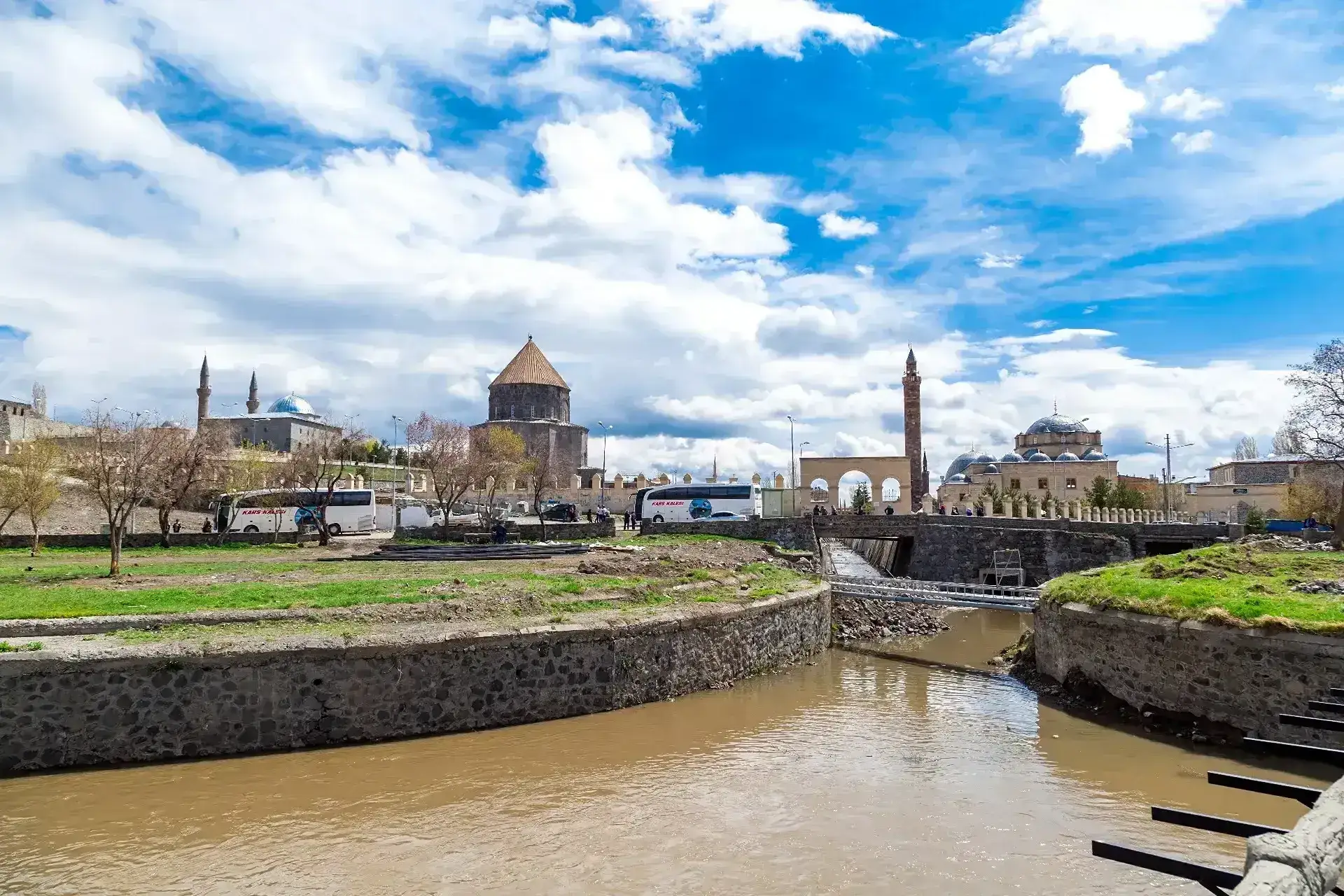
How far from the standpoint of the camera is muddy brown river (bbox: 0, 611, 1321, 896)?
7.11m

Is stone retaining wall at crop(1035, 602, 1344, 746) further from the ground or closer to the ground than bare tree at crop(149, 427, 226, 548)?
closer to the ground

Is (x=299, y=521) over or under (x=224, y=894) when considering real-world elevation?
over

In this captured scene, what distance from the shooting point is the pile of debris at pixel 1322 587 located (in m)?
13.0

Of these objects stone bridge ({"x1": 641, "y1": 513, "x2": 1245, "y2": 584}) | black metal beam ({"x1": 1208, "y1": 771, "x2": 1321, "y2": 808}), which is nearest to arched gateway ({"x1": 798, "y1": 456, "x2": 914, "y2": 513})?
stone bridge ({"x1": 641, "y1": 513, "x2": 1245, "y2": 584})

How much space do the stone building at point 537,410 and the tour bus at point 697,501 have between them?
22.3m

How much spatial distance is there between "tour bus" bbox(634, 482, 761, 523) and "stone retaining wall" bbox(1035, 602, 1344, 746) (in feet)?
89.0

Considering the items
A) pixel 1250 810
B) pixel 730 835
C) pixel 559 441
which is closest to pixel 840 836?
pixel 730 835

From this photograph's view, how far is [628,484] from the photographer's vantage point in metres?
63.4

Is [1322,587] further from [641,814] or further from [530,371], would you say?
[530,371]

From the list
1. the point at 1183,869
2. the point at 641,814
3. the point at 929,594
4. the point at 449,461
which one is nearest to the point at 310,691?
the point at 641,814

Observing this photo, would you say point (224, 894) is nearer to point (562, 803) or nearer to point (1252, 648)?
point (562, 803)

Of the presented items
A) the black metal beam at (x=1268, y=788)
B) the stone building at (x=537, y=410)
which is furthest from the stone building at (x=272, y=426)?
the black metal beam at (x=1268, y=788)

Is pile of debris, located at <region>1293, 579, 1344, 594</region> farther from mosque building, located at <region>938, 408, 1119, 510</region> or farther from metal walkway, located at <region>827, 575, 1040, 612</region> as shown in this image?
mosque building, located at <region>938, 408, 1119, 510</region>

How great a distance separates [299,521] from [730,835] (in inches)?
1275
